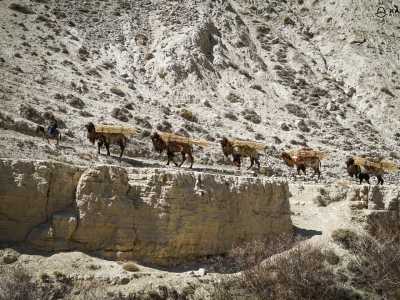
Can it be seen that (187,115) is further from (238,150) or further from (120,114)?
(238,150)

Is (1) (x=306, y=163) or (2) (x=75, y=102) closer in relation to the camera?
(1) (x=306, y=163)

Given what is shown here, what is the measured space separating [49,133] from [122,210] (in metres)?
11.6

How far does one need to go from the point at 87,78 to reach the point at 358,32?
2794 centimetres

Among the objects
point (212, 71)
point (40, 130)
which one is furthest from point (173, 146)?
point (212, 71)

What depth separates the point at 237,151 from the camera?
2867 centimetres

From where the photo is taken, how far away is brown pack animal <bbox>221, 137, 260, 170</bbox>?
92.0 feet

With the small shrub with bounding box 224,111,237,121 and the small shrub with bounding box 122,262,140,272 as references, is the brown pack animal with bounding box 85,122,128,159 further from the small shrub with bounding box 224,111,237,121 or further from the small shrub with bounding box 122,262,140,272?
the small shrub with bounding box 224,111,237,121

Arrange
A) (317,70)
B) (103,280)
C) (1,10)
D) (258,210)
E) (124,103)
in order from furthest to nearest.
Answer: (317,70) → (1,10) → (124,103) → (258,210) → (103,280)

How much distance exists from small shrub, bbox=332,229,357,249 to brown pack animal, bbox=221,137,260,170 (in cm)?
1028

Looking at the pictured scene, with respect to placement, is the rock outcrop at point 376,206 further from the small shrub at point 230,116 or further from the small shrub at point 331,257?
the small shrub at point 230,116

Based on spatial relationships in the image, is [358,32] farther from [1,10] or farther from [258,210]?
[258,210]

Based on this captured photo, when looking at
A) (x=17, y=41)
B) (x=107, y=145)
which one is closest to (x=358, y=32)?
(x=17, y=41)

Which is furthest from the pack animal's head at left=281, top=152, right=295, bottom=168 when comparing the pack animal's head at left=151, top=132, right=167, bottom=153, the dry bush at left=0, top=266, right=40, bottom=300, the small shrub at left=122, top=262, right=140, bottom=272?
the dry bush at left=0, top=266, right=40, bottom=300

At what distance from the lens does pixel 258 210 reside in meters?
16.3
